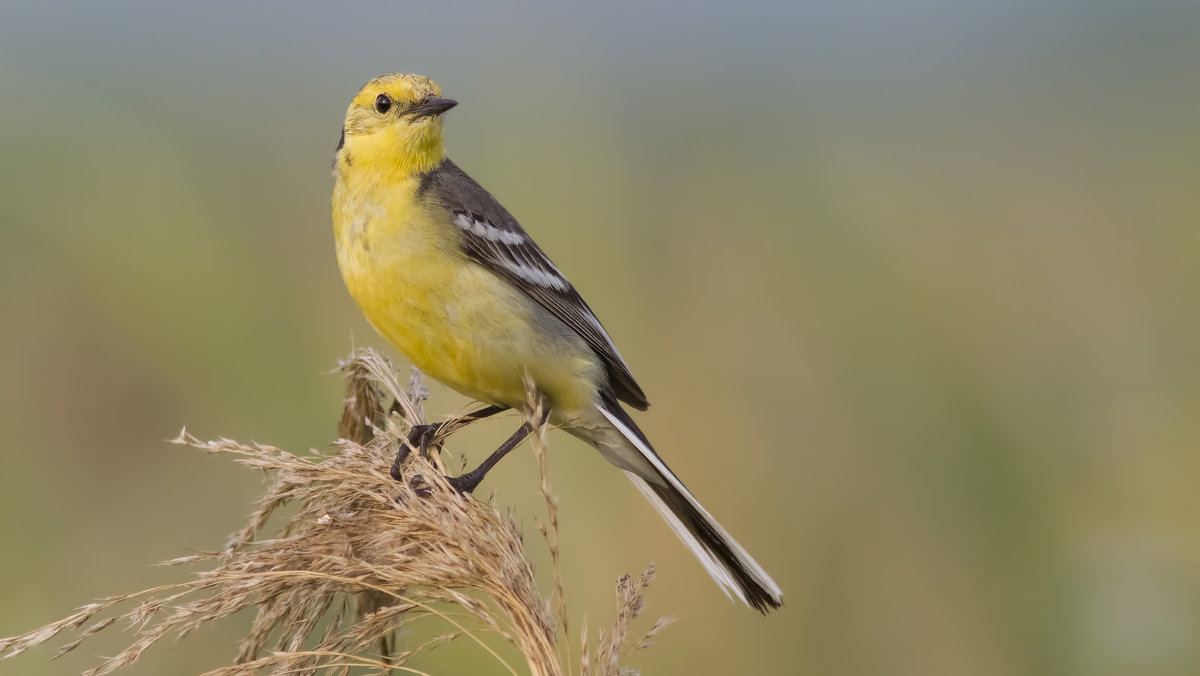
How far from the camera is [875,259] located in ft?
29.5

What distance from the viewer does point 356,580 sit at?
258 centimetres

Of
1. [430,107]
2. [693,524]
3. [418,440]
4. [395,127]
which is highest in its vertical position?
[430,107]

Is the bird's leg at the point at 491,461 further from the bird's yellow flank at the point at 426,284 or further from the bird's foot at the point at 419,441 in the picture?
the bird's foot at the point at 419,441

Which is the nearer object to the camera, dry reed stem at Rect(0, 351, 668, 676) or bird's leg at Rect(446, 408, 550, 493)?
dry reed stem at Rect(0, 351, 668, 676)

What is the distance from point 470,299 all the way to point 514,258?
566 millimetres

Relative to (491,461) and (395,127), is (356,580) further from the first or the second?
(395,127)

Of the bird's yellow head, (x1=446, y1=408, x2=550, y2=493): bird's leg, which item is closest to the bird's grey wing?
the bird's yellow head

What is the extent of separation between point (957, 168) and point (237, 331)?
8637 millimetres

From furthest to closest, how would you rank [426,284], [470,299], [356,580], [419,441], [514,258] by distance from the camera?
1. [514,258]
2. [470,299]
3. [426,284]
4. [419,441]
5. [356,580]

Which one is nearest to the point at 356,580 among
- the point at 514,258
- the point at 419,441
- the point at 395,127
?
the point at 419,441

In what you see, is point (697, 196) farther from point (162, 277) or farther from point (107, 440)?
point (107, 440)

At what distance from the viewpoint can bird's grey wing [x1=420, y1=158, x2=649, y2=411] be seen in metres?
4.65

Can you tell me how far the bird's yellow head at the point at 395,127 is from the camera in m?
4.78

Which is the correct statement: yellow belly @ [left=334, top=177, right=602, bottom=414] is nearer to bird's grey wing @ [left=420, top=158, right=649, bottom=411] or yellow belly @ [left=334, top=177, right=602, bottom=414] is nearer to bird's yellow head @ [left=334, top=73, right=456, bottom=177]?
bird's grey wing @ [left=420, top=158, right=649, bottom=411]
